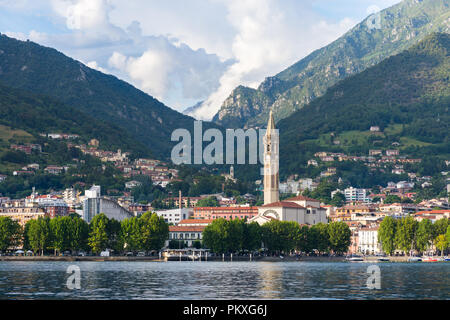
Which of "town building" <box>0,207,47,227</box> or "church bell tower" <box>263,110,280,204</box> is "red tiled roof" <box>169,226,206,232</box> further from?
"town building" <box>0,207,47,227</box>

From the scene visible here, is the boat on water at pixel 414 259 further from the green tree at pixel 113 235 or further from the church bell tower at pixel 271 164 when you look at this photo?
the green tree at pixel 113 235

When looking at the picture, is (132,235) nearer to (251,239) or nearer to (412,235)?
(251,239)

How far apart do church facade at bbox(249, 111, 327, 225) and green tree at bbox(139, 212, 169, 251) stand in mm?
34738

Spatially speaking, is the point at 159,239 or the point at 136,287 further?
the point at 159,239

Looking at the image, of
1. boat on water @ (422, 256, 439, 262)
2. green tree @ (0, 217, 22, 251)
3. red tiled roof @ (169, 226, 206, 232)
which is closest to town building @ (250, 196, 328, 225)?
red tiled roof @ (169, 226, 206, 232)

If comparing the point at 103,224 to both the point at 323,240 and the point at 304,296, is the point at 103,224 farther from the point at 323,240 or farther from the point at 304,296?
the point at 304,296

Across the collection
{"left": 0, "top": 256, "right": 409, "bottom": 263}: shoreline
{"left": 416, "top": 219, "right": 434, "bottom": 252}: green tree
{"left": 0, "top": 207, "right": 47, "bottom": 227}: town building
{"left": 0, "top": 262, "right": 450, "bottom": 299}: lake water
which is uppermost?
{"left": 0, "top": 207, "right": 47, "bottom": 227}: town building

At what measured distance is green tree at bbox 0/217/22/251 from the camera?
138m

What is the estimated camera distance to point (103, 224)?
139000 millimetres

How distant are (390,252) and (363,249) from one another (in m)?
33.5

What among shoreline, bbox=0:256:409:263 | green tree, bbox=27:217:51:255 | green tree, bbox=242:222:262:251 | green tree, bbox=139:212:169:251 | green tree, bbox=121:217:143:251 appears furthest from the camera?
green tree, bbox=242:222:262:251

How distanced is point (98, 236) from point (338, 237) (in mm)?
44999

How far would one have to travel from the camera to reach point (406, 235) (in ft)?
488
